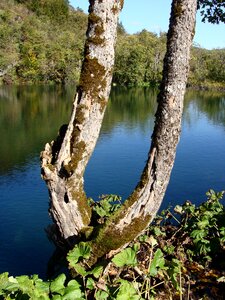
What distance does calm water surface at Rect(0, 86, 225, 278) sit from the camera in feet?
31.4

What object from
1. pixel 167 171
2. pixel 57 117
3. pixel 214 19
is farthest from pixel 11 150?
pixel 167 171

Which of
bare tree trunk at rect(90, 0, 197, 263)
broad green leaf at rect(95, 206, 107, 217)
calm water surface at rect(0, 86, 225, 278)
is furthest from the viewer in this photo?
calm water surface at rect(0, 86, 225, 278)

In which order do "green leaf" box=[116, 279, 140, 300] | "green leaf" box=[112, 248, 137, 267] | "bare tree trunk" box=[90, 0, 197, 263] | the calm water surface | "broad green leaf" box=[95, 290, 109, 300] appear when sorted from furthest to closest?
the calm water surface, "bare tree trunk" box=[90, 0, 197, 263], "green leaf" box=[112, 248, 137, 267], "broad green leaf" box=[95, 290, 109, 300], "green leaf" box=[116, 279, 140, 300]

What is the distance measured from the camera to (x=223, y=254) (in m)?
6.12

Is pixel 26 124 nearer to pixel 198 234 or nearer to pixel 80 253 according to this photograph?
pixel 198 234

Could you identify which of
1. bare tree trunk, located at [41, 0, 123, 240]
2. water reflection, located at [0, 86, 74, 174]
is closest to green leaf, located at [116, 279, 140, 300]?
bare tree trunk, located at [41, 0, 123, 240]

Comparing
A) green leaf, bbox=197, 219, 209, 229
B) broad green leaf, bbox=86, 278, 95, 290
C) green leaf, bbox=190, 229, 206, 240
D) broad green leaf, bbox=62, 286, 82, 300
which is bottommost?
green leaf, bbox=190, 229, 206, 240

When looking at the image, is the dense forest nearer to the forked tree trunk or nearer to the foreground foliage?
the foreground foliage

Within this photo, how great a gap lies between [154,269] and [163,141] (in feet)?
5.20

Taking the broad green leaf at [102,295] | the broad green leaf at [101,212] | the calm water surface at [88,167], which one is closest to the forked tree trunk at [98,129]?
the broad green leaf at [101,212]

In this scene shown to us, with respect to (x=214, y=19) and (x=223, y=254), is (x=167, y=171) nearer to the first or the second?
(x=223, y=254)

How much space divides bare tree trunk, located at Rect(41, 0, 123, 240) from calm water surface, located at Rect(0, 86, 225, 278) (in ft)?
11.7

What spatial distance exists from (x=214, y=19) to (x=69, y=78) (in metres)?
58.1

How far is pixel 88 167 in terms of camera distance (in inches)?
634
